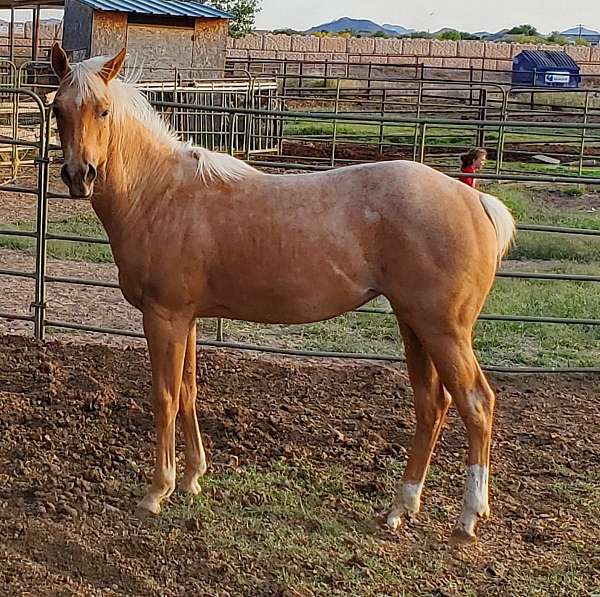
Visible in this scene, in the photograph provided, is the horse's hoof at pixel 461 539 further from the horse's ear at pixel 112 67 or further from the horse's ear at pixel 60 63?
the horse's ear at pixel 60 63

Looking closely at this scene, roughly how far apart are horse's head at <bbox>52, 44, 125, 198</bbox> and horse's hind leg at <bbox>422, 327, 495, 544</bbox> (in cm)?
142

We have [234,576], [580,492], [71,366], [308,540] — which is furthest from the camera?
[71,366]

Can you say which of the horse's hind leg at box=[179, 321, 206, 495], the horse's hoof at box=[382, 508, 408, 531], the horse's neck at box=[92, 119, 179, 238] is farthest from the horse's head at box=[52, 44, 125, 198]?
the horse's hoof at box=[382, 508, 408, 531]

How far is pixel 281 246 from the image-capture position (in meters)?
3.71

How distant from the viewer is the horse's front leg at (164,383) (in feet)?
12.4

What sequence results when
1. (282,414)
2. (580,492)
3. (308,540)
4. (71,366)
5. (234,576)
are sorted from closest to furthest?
(234,576) → (308,540) → (580,492) → (282,414) → (71,366)

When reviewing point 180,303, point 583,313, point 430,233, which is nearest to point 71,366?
point 180,303

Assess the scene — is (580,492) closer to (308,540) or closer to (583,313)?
(308,540)

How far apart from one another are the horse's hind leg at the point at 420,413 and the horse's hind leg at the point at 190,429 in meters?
0.88

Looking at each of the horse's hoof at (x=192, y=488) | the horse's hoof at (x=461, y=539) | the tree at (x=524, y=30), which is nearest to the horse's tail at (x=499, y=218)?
the horse's hoof at (x=461, y=539)

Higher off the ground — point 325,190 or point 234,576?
point 325,190

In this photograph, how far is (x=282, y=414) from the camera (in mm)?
4969

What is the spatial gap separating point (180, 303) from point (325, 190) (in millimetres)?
732

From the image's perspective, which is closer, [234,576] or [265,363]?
[234,576]
